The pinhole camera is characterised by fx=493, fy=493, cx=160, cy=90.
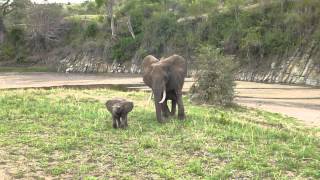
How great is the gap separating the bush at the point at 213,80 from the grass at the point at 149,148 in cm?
638

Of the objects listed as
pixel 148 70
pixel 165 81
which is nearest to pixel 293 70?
pixel 148 70

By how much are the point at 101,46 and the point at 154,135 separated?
5048cm

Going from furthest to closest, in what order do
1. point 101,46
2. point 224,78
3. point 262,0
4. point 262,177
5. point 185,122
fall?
point 101,46
point 262,0
point 224,78
point 185,122
point 262,177

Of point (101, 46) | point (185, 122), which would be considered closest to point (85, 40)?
point (101, 46)

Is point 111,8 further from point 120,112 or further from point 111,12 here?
point 120,112

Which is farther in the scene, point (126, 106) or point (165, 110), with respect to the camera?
point (165, 110)

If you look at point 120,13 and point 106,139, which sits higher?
point 120,13

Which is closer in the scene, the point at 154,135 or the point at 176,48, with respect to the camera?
the point at 154,135

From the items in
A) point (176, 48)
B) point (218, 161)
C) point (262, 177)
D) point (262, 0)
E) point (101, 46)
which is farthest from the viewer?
point (101, 46)

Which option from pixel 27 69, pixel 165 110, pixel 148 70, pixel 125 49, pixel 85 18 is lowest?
pixel 27 69

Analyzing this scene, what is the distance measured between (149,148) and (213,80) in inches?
475

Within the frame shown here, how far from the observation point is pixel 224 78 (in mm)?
22875

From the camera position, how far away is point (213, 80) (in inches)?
Result: 910

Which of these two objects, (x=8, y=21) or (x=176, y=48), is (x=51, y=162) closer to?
(x=176, y=48)
